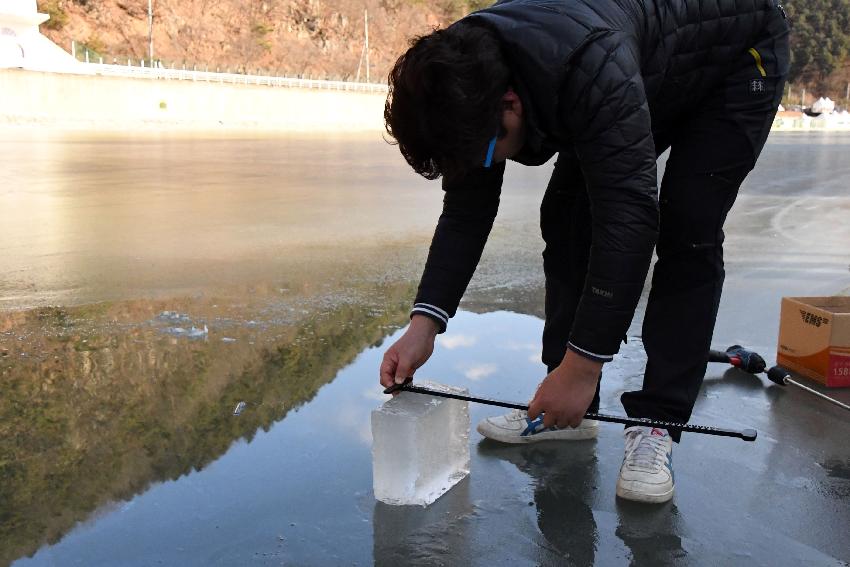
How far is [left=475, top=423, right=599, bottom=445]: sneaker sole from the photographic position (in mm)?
2582

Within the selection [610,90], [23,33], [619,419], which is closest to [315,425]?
[619,419]

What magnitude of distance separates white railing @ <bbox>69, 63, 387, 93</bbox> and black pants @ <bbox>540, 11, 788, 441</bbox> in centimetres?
3446

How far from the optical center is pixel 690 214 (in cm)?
226

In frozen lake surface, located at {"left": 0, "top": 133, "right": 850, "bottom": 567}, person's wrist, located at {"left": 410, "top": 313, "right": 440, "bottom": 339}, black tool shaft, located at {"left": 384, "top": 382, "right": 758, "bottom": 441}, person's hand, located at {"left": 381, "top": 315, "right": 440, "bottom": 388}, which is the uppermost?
person's wrist, located at {"left": 410, "top": 313, "right": 440, "bottom": 339}

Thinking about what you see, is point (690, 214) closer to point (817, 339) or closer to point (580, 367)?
point (580, 367)

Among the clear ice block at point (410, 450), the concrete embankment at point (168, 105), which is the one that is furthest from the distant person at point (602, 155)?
the concrete embankment at point (168, 105)

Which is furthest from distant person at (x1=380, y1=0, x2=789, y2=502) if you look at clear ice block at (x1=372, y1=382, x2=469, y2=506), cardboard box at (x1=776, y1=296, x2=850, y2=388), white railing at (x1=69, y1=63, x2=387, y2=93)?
white railing at (x1=69, y1=63, x2=387, y2=93)

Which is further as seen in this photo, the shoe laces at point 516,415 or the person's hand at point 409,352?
the shoe laces at point 516,415

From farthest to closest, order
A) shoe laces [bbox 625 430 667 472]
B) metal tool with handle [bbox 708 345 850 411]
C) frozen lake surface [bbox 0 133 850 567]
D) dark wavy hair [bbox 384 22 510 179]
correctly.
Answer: metal tool with handle [bbox 708 345 850 411], shoe laces [bbox 625 430 667 472], frozen lake surface [bbox 0 133 850 567], dark wavy hair [bbox 384 22 510 179]

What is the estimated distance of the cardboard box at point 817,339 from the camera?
3055mm

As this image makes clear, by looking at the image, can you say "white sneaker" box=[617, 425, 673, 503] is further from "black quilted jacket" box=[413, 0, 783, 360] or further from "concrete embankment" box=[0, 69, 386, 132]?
"concrete embankment" box=[0, 69, 386, 132]

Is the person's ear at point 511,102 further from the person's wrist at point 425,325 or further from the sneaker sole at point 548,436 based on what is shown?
the sneaker sole at point 548,436

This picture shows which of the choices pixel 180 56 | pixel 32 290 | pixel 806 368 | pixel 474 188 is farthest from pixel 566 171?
pixel 180 56

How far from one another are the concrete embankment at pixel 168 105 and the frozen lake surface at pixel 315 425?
2685cm
